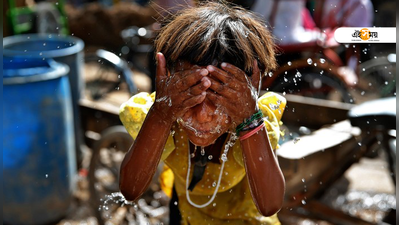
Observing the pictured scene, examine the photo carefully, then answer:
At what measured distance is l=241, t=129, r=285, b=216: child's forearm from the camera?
1653 millimetres

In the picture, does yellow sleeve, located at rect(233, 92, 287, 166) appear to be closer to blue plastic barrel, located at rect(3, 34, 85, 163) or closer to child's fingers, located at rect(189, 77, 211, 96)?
child's fingers, located at rect(189, 77, 211, 96)

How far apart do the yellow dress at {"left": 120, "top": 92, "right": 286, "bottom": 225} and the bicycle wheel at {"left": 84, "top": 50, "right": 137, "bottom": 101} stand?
7.47 feet

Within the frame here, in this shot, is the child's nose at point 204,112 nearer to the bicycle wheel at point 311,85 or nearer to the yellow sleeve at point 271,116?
the yellow sleeve at point 271,116

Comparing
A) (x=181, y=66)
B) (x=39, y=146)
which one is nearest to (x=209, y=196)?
(x=181, y=66)

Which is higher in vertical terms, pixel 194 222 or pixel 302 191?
pixel 194 222

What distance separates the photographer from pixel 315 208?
323cm

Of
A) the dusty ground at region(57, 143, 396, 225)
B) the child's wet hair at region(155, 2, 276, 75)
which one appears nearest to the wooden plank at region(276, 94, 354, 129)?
the dusty ground at region(57, 143, 396, 225)

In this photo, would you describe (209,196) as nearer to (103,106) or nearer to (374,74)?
(103,106)

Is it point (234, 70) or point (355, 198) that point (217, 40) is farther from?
point (355, 198)

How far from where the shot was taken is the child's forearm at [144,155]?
165 centimetres

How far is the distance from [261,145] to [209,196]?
1.57 ft

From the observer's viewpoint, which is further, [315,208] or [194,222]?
[315,208]

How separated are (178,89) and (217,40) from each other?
0.22 metres

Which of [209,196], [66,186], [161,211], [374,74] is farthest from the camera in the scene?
[374,74]
